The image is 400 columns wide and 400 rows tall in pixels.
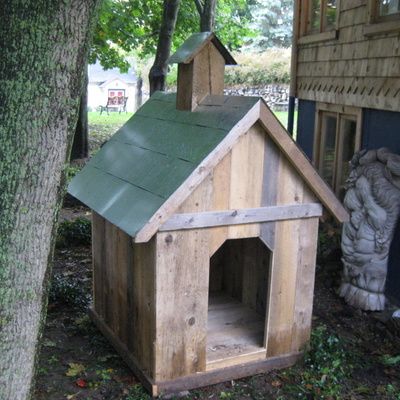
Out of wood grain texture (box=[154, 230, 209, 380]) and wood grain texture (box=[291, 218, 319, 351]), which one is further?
wood grain texture (box=[291, 218, 319, 351])

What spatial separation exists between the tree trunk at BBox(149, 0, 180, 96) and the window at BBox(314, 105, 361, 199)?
282 cm

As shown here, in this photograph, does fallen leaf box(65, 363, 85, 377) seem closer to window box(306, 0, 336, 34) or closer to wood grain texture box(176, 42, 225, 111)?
wood grain texture box(176, 42, 225, 111)

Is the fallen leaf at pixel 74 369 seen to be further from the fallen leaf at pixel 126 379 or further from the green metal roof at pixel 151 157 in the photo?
the green metal roof at pixel 151 157

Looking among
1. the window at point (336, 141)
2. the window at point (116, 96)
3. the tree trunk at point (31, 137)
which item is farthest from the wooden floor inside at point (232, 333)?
the window at point (116, 96)

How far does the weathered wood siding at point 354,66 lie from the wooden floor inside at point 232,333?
2835 mm

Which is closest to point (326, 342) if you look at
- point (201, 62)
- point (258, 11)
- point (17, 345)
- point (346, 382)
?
point (346, 382)

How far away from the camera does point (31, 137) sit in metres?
2.45

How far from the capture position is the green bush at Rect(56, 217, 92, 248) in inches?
320

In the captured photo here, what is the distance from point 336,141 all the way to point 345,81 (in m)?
0.92

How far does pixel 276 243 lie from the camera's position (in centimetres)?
439

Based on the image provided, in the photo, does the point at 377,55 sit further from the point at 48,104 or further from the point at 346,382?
the point at 48,104

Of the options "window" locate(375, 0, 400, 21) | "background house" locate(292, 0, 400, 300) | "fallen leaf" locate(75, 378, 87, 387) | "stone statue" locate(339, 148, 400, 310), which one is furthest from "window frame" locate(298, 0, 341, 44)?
"fallen leaf" locate(75, 378, 87, 387)

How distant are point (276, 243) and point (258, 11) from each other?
31638mm

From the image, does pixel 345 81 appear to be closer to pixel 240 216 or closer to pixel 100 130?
pixel 240 216
